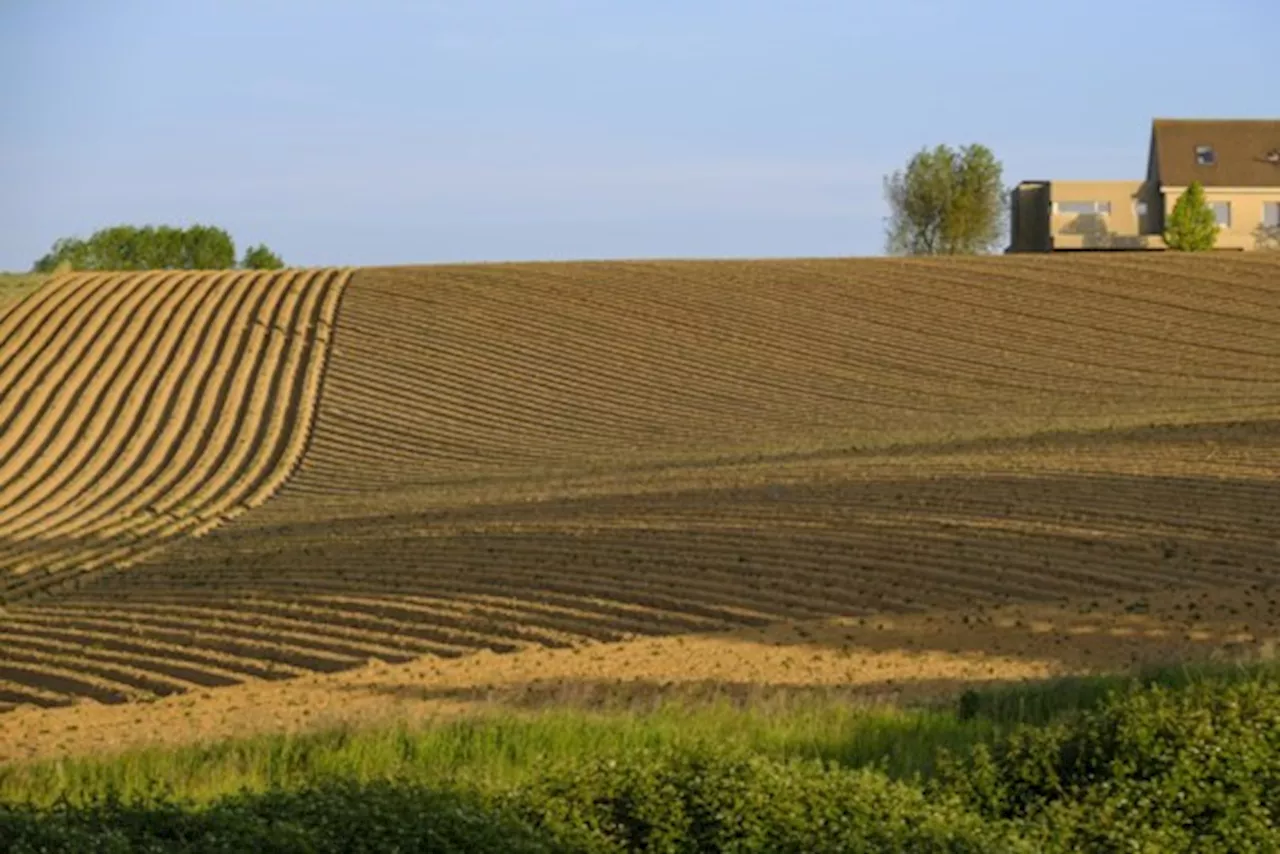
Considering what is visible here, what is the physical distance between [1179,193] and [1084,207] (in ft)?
11.6

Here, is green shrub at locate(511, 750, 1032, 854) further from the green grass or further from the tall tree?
the tall tree

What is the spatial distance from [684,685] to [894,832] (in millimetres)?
7508

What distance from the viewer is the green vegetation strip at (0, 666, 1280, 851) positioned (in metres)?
6.99

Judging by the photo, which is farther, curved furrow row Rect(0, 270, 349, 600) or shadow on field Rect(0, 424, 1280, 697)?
curved furrow row Rect(0, 270, 349, 600)

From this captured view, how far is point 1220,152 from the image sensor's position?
6875 centimetres

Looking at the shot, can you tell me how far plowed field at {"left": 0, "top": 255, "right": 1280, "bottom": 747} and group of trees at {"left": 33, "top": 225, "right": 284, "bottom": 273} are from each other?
3878cm

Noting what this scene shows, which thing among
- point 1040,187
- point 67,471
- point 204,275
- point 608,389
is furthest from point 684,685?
point 1040,187

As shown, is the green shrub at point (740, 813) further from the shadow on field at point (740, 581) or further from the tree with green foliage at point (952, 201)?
the tree with green foliage at point (952, 201)

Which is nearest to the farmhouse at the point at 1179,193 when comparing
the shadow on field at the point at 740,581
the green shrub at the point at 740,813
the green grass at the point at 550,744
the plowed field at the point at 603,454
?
the plowed field at the point at 603,454

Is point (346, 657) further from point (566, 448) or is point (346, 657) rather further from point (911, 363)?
point (911, 363)

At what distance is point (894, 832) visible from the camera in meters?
7.27

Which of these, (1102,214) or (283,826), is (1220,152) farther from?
(283,826)

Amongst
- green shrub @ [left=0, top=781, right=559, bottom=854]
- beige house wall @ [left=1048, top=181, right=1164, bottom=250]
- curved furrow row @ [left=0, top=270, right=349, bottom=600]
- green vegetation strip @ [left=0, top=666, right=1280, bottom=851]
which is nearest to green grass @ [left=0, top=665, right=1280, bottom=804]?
green vegetation strip @ [left=0, top=666, right=1280, bottom=851]

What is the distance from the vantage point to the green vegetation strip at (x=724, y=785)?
6.99 m
